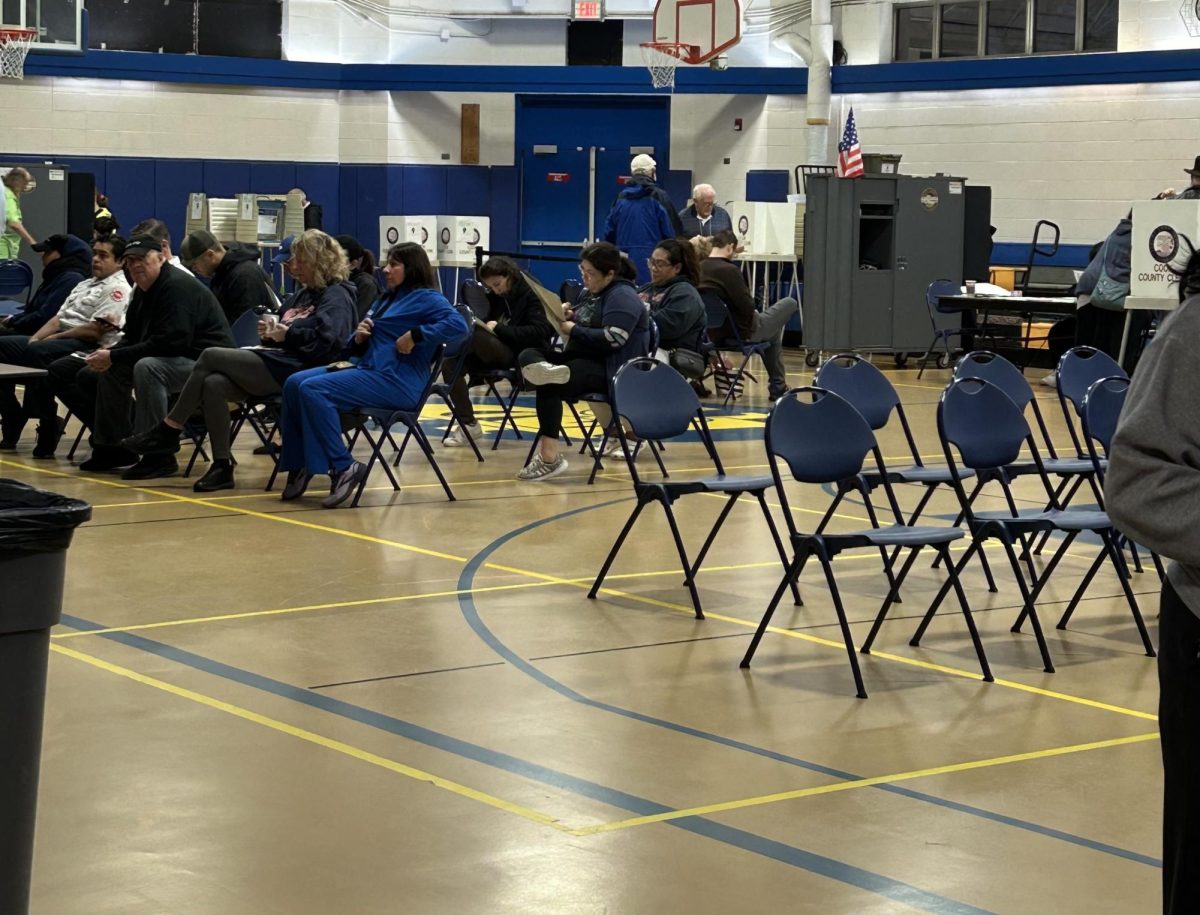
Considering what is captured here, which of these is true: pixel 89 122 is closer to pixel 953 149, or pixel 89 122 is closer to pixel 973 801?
pixel 953 149

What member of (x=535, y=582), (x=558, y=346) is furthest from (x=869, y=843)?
(x=558, y=346)

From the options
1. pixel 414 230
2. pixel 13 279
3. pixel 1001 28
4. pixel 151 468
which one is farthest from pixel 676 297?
pixel 1001 28

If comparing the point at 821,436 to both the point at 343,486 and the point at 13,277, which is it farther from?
the point at 13,277

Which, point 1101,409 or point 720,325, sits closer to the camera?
point 1101,409

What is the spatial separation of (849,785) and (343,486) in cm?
493

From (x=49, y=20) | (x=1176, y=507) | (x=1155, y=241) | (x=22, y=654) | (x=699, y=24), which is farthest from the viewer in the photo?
(x=699, y=24)

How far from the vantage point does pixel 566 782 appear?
14.7 ft

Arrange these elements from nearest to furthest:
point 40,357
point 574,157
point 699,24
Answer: point 40,357
point 699,24
point 574,157

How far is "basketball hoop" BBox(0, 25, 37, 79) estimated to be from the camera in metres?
18.8

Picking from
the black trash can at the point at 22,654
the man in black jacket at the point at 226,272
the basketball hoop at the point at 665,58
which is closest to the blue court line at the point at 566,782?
the black trash can at the point at 22,654

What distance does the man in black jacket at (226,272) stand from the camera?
1077 centimetres

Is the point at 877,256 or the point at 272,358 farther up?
the point at 877,256

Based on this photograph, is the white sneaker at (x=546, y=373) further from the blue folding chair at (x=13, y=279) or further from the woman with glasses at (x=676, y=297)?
the blue folding chair at (x=13, y=279)

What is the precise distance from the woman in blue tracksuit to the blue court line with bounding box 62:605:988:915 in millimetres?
2828
